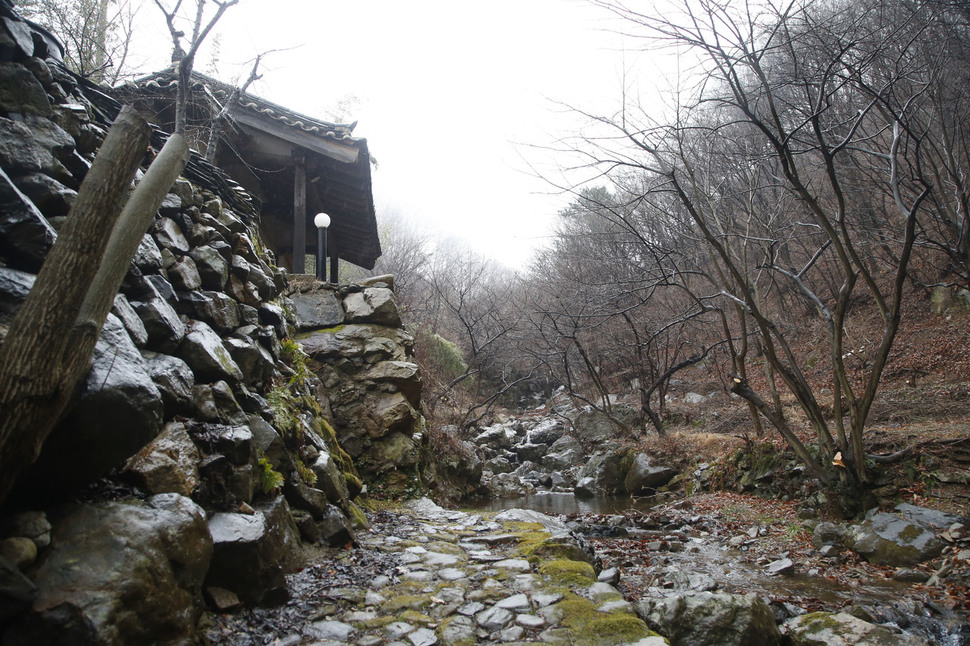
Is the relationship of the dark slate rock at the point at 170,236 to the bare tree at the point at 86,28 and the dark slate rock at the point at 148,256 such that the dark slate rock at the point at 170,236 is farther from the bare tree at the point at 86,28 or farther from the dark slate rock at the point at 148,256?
the bare tree at the point at 86,28

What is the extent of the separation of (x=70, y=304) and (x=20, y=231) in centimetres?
85

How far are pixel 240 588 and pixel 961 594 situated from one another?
5.12 metres

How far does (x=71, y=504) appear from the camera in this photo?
207cm

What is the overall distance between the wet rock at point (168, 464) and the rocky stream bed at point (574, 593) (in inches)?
25.9

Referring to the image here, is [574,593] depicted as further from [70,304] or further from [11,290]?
[11,290]

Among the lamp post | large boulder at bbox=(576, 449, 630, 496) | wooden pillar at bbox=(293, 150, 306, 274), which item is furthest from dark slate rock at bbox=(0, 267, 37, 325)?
large boulder at bbox=(576, 449, 630, 496)

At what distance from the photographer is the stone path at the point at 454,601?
99.8 inches

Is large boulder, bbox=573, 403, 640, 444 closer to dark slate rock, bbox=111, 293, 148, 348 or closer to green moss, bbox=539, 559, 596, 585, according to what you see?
green moss, bbox=539, 559, 596, 585

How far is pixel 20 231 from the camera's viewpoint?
93.5 inches

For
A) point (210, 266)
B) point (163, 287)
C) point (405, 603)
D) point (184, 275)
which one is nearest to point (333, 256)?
point (210, 266)

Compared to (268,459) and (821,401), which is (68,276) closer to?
(268,459)

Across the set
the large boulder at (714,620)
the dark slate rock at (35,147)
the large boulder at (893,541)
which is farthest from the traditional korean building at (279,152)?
the large boulder at (893,541)

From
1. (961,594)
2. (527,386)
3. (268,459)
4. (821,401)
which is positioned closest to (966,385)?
(821,401)

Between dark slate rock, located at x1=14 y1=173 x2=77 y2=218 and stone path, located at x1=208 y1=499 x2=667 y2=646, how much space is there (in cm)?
235
